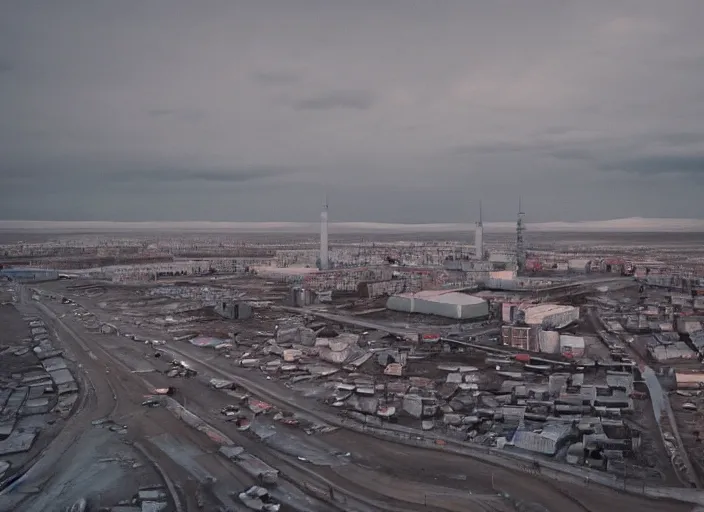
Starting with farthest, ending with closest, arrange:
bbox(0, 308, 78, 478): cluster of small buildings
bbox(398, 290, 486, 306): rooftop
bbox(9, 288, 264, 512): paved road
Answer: bbox(398, 290, 486, 306): rooftop
bbox(0, 308, 78, 478): cluster of small buildings
bbox(9, 288, 264, 512): paved road

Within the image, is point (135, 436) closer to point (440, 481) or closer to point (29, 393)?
point (29, 393)

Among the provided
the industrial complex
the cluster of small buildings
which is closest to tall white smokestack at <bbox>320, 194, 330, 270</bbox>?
the industrial complex

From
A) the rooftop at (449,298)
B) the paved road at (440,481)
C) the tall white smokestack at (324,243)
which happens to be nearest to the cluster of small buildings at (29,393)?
the paved road at (440,481)

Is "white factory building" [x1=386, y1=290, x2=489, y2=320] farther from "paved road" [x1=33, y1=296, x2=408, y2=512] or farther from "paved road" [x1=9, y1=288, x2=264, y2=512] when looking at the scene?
"paved road" [x1=9, y1=288, x2=264, y2=512]

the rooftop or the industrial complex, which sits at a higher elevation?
the rooftop

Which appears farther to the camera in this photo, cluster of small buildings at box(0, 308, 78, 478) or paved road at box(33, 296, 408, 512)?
cluster of small buildings at box(0, 308, 78, 478)

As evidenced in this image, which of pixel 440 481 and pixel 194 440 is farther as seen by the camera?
pixel 194 440

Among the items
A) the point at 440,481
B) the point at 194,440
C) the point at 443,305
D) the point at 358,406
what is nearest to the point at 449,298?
the point at 443,305

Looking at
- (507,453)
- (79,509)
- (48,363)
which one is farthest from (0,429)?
(507,453)
